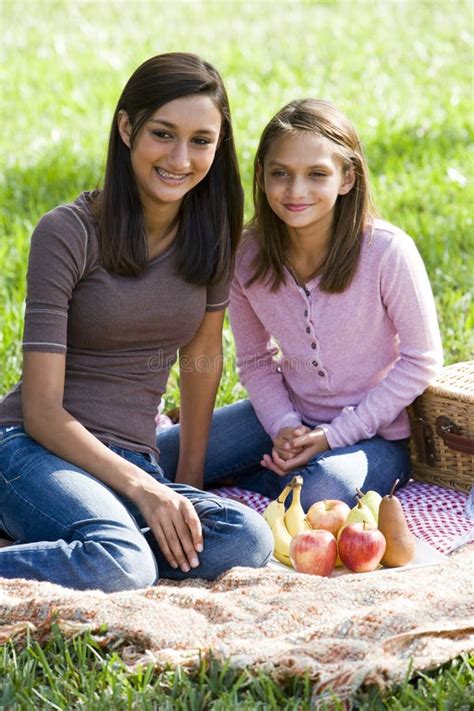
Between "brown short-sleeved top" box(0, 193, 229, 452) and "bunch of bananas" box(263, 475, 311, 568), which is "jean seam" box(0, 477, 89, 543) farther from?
"bunch of bananas" box(263, 475, 311, 568)

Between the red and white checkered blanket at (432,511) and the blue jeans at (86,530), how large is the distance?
0.63m

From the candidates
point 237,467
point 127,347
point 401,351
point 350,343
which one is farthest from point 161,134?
point 237,467

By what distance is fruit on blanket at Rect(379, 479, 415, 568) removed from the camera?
3586 millimetres

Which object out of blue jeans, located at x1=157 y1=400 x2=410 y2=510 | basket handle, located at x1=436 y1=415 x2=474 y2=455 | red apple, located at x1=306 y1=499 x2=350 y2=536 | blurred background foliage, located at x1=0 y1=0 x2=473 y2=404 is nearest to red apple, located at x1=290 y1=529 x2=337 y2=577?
red apple, located at x1=306 y1=499 x2=350 y2=536

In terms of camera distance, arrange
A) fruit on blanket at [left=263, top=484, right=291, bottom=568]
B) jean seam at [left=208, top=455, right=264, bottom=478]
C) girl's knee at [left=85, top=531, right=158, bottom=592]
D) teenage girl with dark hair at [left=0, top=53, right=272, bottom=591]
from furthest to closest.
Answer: jean seam at [left=208, top=455, right=264, bottom=478] → fruit on blanket at [left=263, top=484, right=291, bottom=568] → teenage girl with dark hair at [left=0, top=53, right=272, bottom=591] → girl's knee at [left=85, top=531, right=158, bottom=592]

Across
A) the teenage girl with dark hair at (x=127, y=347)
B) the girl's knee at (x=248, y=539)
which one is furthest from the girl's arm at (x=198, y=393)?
the girl's knee at (x=248, y=539)

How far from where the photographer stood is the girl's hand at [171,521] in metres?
3.36

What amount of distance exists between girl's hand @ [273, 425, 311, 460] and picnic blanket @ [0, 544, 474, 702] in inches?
30.4

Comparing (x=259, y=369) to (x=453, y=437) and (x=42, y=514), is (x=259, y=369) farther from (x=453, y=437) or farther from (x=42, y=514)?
(x=42, y=514)

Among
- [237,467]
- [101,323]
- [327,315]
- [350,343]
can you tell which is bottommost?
[237,467]

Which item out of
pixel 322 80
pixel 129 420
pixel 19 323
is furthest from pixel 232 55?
pixel 129 420

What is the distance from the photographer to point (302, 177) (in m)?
3.95

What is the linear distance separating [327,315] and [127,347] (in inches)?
31.3

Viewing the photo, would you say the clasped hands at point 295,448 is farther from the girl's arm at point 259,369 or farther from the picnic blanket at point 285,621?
the picnic blanket at point 285,621
